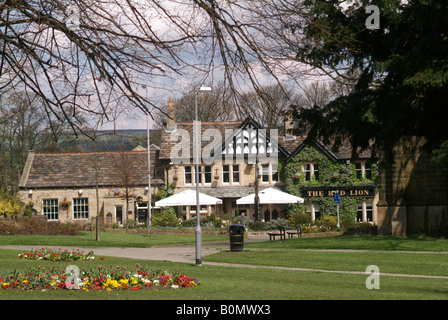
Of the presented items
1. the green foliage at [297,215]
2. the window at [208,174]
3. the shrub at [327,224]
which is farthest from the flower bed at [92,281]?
the window at [208,174]

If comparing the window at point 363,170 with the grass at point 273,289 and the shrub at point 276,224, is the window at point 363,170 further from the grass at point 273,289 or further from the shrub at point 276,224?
the grass at point 273,289

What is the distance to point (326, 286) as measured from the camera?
47.5 feet

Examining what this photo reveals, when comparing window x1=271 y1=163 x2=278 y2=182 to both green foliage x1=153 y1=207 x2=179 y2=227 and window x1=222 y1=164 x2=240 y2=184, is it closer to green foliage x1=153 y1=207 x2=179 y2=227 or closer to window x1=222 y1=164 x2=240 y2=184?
window x1=222 y1=164 x2=240 y2=184

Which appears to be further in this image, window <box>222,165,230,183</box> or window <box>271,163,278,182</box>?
window <box>222,165,230,183</box>

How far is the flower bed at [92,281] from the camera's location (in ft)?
42.8

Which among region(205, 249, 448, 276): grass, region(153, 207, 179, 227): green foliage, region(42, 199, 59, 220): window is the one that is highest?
region(42, 199, 59, 220): window

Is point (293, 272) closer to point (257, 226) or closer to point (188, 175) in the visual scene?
point (257, 226)

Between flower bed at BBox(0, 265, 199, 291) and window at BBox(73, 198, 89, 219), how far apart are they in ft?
140

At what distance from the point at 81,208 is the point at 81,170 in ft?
12.0

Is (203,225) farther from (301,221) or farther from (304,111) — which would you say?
(304,111)

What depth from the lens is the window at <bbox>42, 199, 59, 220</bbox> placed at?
56.2 meters

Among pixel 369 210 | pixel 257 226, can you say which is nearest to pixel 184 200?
pixel 257 226

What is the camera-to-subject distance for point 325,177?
55844 millimetres

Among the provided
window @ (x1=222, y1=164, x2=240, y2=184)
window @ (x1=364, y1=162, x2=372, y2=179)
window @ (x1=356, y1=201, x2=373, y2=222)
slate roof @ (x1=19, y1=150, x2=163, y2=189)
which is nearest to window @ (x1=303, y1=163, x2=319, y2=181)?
window @ (x1=364, y1=162, x2=372, y2=179)
